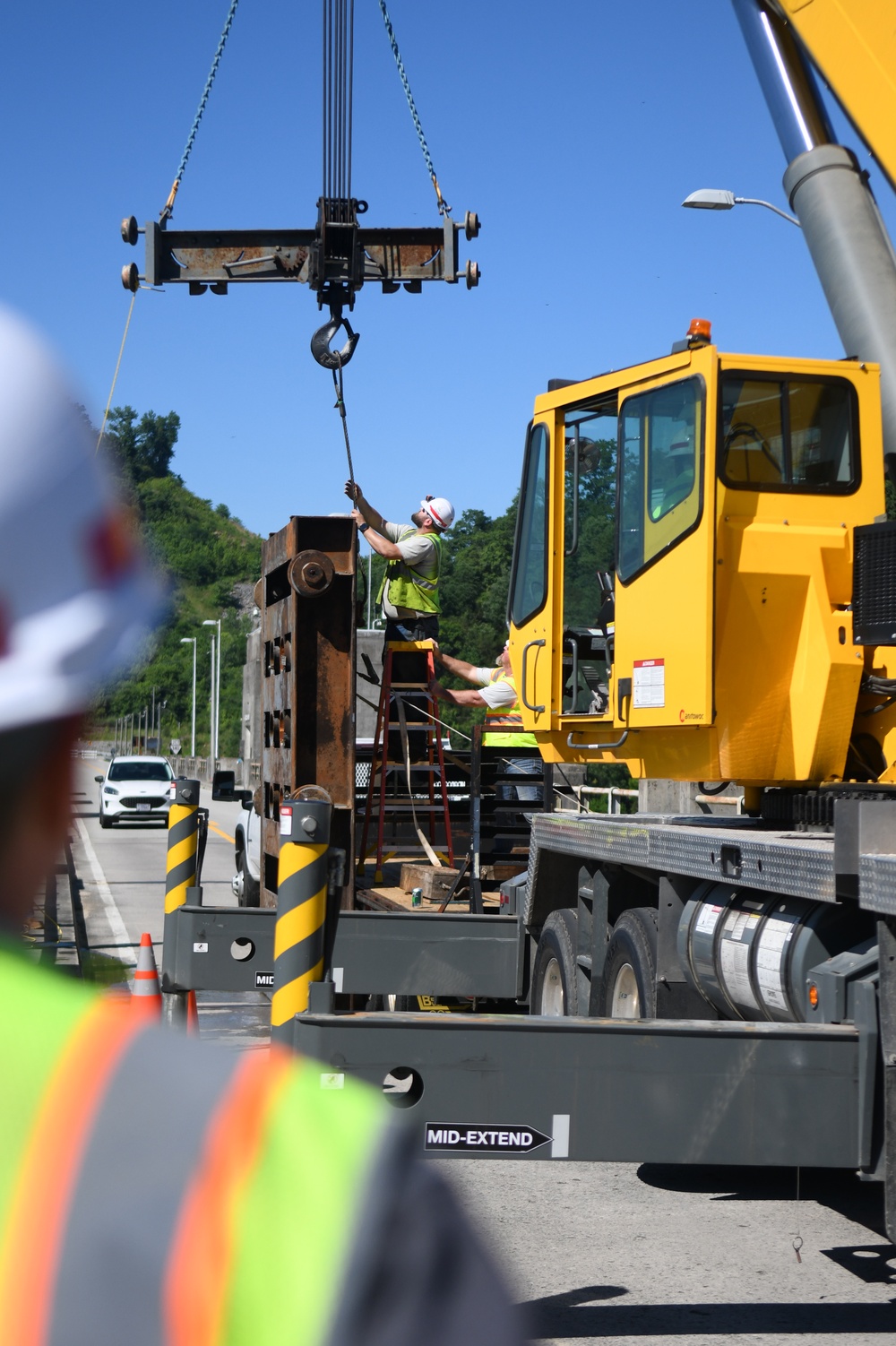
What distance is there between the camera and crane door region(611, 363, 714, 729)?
6625 mm

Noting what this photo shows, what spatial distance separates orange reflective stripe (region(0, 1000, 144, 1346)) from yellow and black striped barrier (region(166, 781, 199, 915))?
7896 millimetres

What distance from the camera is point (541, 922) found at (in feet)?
28.2

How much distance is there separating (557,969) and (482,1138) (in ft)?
11.1

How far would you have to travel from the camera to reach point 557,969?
813 cm

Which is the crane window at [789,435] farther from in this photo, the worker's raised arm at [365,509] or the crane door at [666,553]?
the worker's raised arm at [365,509]

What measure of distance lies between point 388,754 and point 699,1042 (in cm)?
669

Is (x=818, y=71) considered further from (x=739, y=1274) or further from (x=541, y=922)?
(x=739, y=1274)

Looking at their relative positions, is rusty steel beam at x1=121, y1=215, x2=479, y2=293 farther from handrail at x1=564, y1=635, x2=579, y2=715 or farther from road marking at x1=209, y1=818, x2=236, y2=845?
road marking at x1=209, y1=818, x2=236, y2=845

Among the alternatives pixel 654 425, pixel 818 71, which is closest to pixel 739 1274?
pixel 654 425

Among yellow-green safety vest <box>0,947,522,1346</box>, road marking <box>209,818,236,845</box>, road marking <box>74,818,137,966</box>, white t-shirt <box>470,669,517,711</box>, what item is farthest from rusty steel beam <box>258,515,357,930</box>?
road marking <box>209,818,236,845</box>

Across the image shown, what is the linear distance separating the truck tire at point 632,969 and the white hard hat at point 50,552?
19.7 ft

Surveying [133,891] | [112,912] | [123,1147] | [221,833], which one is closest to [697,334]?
[123,1147]

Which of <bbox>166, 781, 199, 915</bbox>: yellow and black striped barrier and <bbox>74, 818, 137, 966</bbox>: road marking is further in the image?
<bbox>74, 818, 137, 966</bbox>: road marking

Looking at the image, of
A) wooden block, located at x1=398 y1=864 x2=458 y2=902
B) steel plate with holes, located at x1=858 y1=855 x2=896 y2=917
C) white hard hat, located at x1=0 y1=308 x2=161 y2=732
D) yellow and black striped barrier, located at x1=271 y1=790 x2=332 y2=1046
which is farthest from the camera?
wooden block, located at x1=398 y1=864 x2=458 y2=902
